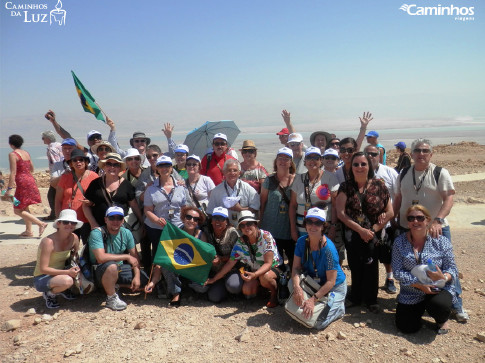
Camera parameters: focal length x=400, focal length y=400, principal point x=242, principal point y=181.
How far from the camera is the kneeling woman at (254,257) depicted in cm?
493

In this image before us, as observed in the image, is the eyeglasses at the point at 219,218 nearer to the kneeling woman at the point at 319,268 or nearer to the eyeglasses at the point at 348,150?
the kneeling woman at the point at 319,268

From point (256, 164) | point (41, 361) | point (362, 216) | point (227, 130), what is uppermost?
point (227, 130)

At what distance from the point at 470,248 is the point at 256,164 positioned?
4.41 metres

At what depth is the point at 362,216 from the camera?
485cm

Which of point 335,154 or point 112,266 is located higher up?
point 335,154

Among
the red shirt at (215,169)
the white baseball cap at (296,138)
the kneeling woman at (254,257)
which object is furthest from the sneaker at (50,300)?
the white baseball cap at (296,138)

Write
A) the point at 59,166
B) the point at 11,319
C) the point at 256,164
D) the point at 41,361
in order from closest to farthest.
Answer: the point at 41,361 < the point at 11,319 < the point at 256,164 < the point at 59,166

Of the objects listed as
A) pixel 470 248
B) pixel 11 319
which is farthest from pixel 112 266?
pixel 470 248

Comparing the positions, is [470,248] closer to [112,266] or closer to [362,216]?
[362,216]

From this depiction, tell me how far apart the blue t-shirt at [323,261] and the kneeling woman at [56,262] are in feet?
9.35

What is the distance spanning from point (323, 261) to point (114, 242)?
2.70 metres

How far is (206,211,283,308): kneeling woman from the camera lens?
4930mm

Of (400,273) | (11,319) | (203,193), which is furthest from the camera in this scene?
(203,193)

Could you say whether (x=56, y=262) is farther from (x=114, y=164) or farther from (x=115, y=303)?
(x=114, y=164)
